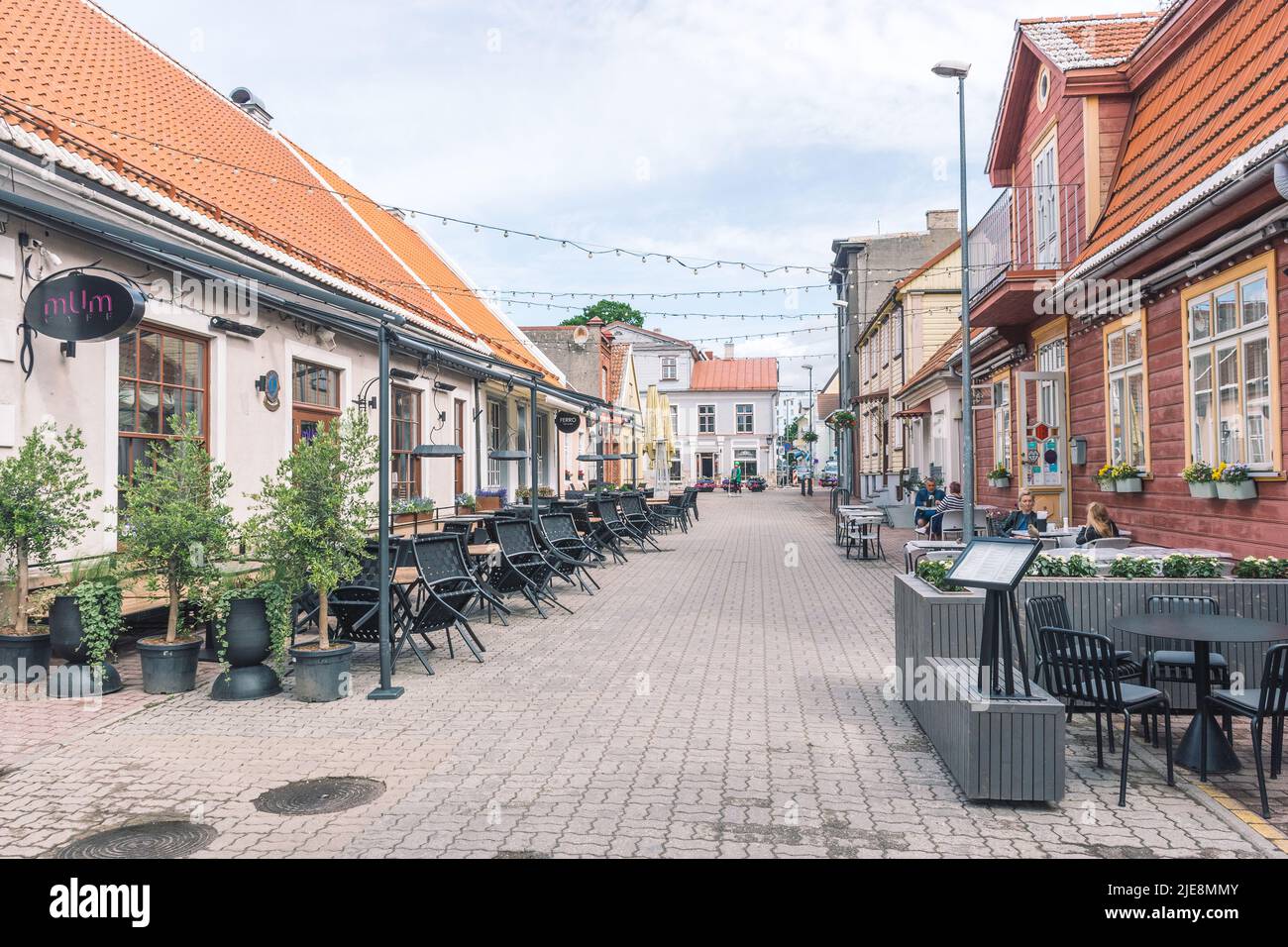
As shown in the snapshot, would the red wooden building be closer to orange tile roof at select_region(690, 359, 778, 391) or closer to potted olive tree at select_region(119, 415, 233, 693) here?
potted olive tree at select_region(119, 415, 233, 693)

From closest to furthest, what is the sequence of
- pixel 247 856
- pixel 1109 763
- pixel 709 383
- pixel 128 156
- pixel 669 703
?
pixel 247 856, pixel 1109 763, pixel 669 703, pixel 128 156, pixel 709 383

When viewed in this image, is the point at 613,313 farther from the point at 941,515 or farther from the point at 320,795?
the point at 320,795

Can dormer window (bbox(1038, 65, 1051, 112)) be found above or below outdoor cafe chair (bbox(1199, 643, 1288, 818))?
above

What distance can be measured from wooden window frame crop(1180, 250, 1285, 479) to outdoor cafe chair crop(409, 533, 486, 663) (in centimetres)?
655

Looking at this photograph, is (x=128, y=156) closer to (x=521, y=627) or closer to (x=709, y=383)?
(x=521, y=627)

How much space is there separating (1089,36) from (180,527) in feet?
42.9

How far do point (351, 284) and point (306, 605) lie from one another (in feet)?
20.5

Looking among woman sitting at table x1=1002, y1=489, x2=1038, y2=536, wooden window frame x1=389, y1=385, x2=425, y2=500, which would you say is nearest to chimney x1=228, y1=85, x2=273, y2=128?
wooden window frame x1=389, y1=385, x2=425, y2=500

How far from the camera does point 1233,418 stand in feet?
26.4

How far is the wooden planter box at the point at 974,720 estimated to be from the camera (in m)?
4.15

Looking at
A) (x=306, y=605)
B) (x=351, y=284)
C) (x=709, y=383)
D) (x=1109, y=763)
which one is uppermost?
(x=709, y=383)

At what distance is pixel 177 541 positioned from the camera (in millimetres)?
6102

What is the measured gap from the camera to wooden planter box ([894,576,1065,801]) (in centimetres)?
415

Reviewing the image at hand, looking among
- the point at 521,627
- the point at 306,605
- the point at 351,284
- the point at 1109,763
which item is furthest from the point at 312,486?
the point at 351,284
